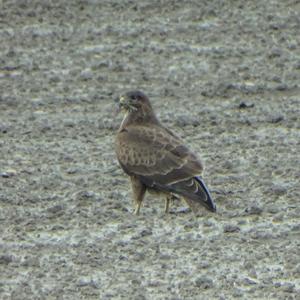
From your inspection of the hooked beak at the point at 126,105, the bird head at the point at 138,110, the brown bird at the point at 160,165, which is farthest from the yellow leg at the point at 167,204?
the hooked beak at the point at 126,105

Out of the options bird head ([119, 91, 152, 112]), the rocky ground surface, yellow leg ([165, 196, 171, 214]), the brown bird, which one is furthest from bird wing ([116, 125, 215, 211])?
bird head ([119, 91, 152, 112])

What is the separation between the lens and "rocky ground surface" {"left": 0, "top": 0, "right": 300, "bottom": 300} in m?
10.5

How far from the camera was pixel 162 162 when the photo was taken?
488 inches

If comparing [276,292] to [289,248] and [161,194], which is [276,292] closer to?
[289,248]

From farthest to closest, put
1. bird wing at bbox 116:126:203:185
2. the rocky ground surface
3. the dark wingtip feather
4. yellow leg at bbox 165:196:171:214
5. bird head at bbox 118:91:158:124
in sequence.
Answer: bird head at bbox 118:91:158:124
yellow leg at bbox 165:196:171:214
bird wing at bbox 116:126:203:185
the dark wingtip feather
the rocky ground surface

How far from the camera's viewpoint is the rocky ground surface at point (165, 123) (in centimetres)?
1052

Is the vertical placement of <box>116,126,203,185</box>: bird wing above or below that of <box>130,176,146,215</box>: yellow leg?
above

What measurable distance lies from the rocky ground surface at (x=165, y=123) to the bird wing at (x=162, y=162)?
0.24 meters

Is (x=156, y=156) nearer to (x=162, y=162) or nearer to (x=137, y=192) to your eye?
(x=162, y=162)

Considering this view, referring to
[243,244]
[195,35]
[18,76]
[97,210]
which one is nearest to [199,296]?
[243,244]

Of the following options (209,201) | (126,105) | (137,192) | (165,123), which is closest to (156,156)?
(137,192)

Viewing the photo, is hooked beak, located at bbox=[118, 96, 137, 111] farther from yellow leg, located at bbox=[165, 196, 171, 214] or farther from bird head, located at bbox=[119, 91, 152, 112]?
yellow leg, located at bbox=[165, 196, 171, 214]

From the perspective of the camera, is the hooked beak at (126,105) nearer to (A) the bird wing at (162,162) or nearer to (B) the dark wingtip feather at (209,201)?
(A) the bird wing at (162,162)

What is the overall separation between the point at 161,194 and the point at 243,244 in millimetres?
1450
